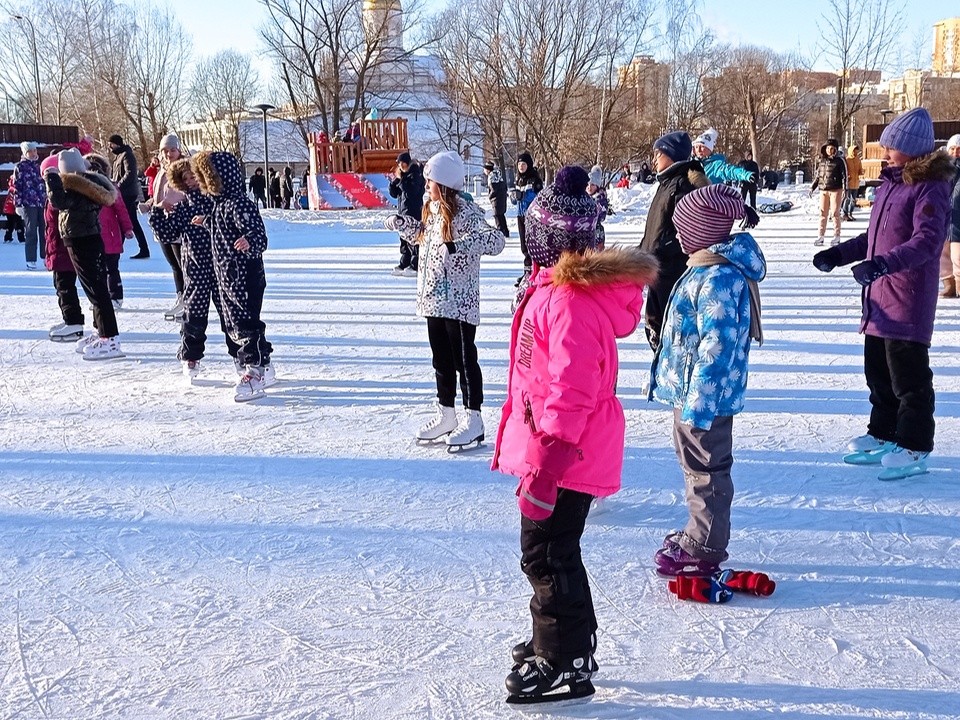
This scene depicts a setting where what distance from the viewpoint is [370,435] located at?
191 inches

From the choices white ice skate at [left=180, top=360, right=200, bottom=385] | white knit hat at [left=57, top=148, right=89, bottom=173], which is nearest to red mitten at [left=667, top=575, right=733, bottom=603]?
white ice skate at [left=180, top=360, right=200, bottom=385]

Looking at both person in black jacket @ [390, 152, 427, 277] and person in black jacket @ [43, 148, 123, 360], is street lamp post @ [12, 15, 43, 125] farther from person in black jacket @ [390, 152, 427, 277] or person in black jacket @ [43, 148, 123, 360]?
person in black jacket @ [43, 148, 123, 360]

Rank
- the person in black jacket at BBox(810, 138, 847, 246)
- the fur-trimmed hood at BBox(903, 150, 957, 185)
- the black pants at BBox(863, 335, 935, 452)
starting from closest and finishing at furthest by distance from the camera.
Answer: the fur-trimmed hood at BBox(903, 150, 957, 185), the black pants at BBox(863, 335, 935, 452), the person in black jacket at BBox(810, 138, 847, 246)

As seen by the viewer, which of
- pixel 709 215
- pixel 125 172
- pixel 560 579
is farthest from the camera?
pixel 125 172

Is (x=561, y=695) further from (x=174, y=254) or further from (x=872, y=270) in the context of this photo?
(x=174, y=254)

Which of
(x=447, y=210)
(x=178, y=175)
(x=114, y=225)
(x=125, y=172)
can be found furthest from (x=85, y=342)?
(x=125, y=172)

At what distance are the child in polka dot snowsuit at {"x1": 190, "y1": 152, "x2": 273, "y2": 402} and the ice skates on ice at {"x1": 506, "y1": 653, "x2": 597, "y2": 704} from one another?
3.53m

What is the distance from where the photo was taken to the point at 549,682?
7.80 feet

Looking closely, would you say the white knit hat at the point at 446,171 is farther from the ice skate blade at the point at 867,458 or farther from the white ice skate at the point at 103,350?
the white ice skate at the point at 103,350

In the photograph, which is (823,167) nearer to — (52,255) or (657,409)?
(657,409)

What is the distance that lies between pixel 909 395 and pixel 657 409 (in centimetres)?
152

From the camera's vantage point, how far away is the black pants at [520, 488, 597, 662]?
2375 mm

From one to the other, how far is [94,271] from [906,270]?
5.45m

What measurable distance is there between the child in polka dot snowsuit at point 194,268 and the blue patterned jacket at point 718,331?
358 cm
